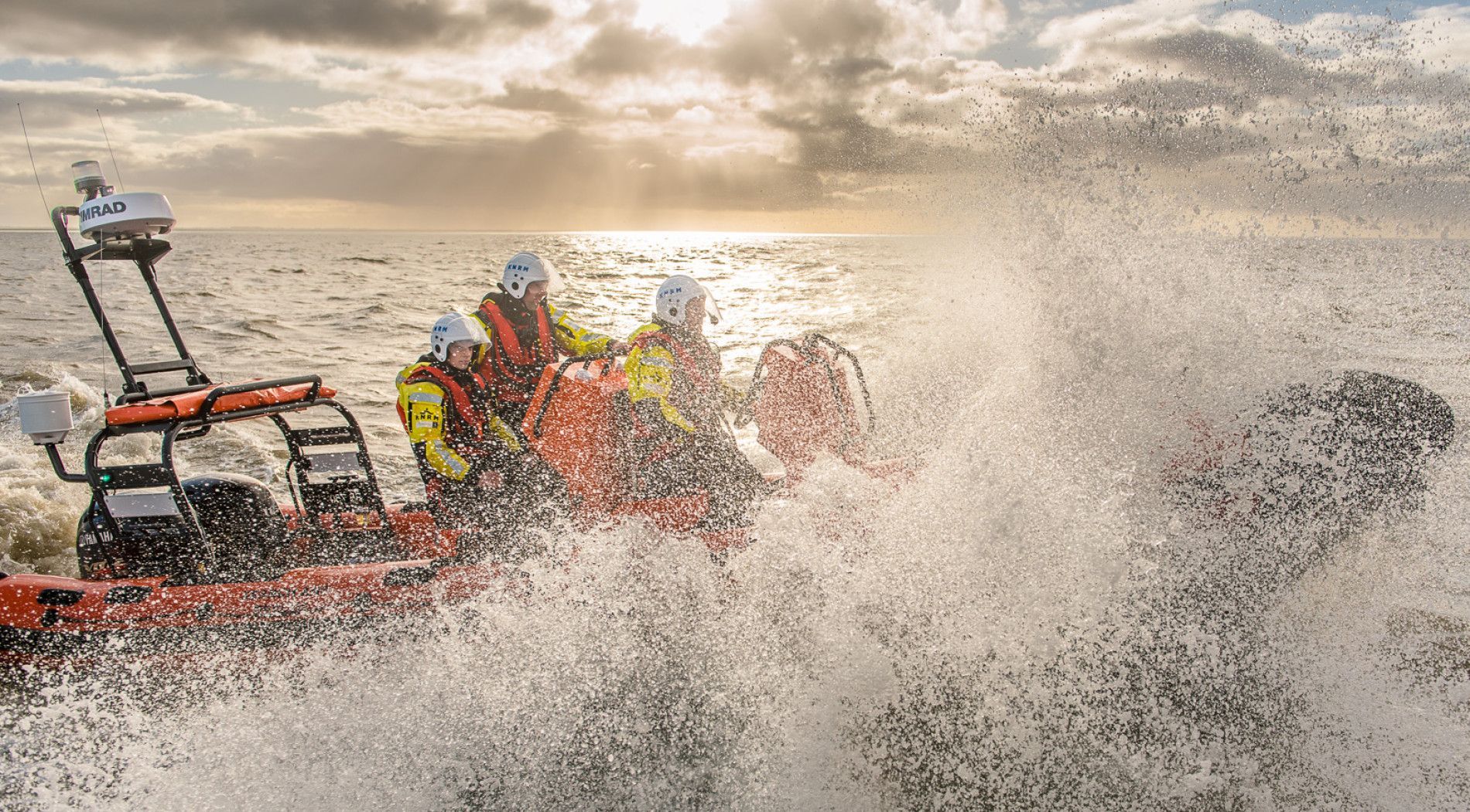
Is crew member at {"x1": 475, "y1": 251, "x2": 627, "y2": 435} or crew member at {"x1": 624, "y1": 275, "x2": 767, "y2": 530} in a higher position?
crew member at {"x1": 475, "y1": 251, "x2": 627, "y2": 435}

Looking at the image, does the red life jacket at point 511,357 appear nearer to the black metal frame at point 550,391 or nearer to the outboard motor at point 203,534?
the black metal frame at point 550,391

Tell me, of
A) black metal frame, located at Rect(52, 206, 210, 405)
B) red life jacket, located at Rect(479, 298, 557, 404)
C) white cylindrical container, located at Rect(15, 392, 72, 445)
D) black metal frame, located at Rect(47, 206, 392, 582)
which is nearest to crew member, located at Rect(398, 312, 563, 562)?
red life jacket, located at Rect(479, 298, 557, 404)

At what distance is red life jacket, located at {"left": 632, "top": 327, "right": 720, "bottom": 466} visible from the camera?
4.65 metres

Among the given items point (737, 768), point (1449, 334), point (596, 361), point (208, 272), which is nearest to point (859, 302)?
point (1449, 334)

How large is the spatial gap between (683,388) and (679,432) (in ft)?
0.82

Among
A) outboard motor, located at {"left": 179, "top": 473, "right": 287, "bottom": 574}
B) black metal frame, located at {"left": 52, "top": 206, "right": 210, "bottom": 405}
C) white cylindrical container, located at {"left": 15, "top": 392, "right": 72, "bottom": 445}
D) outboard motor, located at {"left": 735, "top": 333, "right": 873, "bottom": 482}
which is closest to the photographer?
white cylindrical container, located at {"left": 15, "top": 392, "right": 72, "bottom": 445}

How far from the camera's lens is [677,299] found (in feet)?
15.9

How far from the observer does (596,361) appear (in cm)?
490

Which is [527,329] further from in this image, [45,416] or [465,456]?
[45,416]

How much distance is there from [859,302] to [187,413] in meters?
19.3

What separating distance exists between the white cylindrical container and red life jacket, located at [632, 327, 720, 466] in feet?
9.16

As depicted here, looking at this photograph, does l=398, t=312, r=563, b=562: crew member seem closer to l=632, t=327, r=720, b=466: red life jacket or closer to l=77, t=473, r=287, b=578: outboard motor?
l=632, t=327, r=720, b=466: red life jacket

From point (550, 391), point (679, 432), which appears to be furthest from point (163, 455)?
point (679, 432)

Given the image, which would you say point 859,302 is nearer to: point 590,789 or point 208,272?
point 590,789
